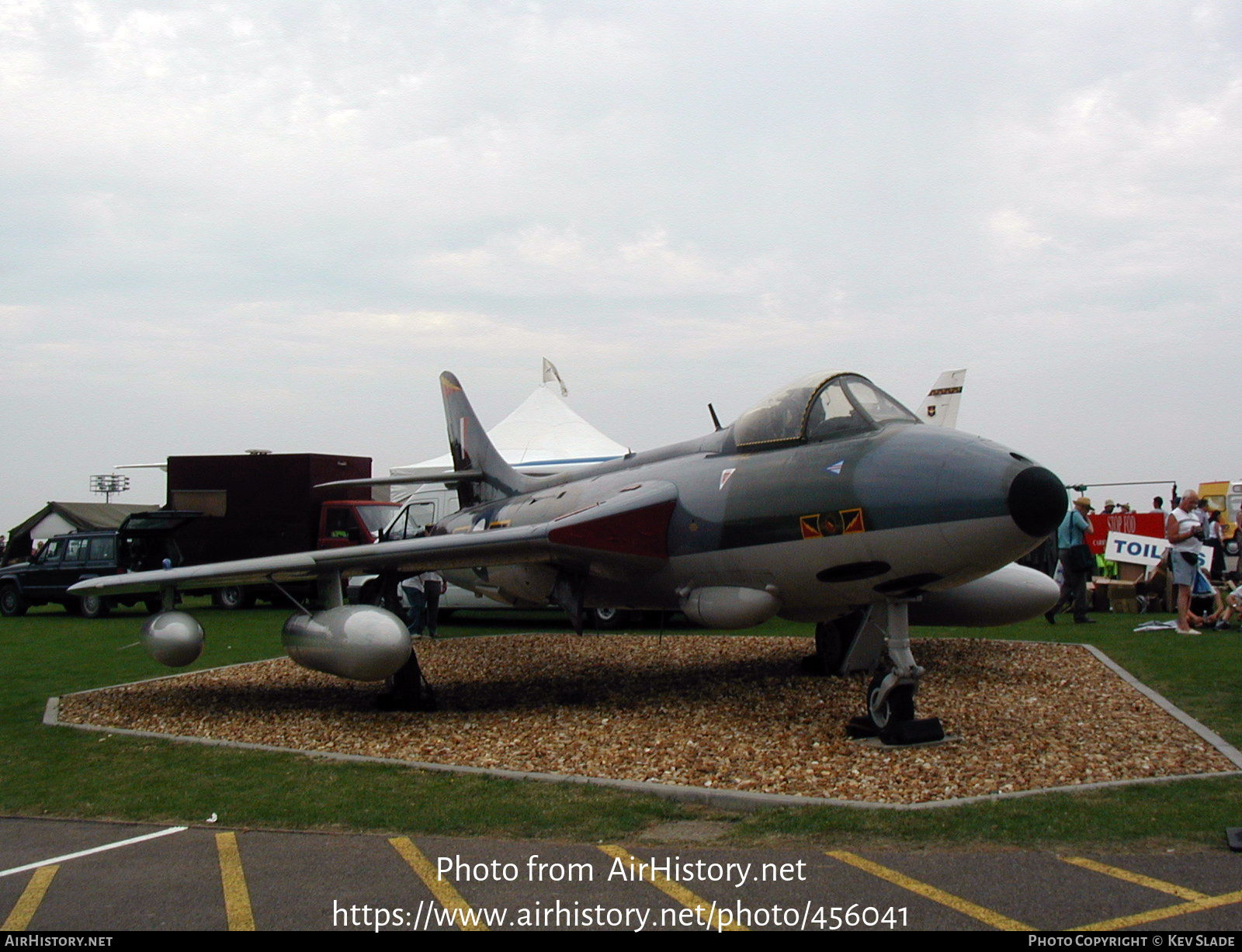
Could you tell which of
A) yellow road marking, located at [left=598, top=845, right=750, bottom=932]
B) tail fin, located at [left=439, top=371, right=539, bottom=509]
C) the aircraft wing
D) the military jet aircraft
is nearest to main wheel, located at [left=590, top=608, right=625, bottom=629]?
tail fin, located at [left=439, top=371, right=539, bottom=509]

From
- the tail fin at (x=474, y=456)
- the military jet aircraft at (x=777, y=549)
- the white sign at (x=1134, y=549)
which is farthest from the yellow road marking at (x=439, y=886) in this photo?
the white sign at (x=1134, y=549)

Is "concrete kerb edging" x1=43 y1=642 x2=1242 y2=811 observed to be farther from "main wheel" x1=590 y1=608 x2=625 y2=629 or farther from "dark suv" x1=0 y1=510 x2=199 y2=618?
"dark suv" x1=0 y1=510 x2=199 y2=618

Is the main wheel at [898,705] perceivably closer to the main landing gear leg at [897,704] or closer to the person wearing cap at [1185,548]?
the main landing gear leg at [897,704]

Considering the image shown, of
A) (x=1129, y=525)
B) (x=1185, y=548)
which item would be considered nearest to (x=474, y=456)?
(x=1185, y=548)

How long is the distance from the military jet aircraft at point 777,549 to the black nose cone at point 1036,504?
1 cm

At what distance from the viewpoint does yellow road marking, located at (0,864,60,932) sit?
4.47 metres

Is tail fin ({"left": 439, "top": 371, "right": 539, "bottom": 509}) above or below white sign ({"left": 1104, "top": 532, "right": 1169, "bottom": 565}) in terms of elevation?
above

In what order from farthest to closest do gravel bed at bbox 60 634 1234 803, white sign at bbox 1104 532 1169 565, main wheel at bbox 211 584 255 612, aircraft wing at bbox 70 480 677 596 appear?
main wheel at bbox 211 584 255 612, white sign at bbox 1104 532 1169 565, aircraft wing at bbox 70 480 677 596, gravel bed at bbox 60 634 1234 803

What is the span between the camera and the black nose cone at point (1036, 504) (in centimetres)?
692

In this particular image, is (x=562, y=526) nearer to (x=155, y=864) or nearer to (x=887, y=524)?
(x=887, y=524)

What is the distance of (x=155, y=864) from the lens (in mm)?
5352

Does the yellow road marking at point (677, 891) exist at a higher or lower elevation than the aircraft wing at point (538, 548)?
lower

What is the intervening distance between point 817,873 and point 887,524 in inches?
131

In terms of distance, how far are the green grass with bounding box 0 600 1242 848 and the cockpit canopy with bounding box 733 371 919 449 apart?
8.13 ft
